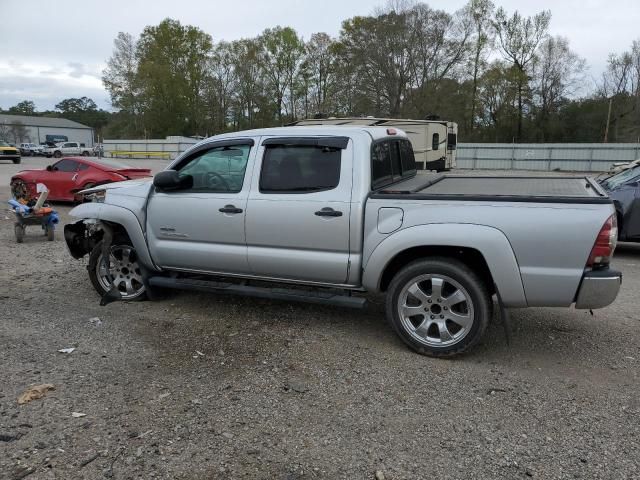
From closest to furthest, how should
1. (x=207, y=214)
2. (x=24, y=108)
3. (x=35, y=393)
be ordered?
(x=35, y=393) < (x=207, y=214) < (x=24, y=108)

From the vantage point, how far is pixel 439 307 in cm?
396

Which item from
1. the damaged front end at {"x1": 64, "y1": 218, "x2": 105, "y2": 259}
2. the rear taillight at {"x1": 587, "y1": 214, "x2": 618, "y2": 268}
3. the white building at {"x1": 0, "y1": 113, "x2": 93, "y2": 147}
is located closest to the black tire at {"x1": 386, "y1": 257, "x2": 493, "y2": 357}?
the rear taillight at {"x1": 587, "y1": 214, "x2": 618, "y2": 268}

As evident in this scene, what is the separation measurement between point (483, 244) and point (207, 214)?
8.13 ft

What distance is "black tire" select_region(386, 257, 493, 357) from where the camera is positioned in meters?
3.83

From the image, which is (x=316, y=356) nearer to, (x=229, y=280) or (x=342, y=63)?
(x=229, y=280)

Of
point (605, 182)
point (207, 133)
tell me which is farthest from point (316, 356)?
point (207, 133)

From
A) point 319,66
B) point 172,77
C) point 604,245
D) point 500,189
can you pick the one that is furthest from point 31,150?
point 604,245

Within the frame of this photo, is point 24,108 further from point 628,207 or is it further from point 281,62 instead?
point 628,207

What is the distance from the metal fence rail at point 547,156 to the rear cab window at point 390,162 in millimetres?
32058

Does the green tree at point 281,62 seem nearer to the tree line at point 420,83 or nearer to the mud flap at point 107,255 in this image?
the tree line at point 420,83

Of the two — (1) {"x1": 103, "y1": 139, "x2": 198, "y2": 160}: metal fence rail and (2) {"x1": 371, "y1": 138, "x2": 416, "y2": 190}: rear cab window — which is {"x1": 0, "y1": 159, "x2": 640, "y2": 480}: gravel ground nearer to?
(2) {"x1": 371, "y1": 138, "x2": 416, "y2": 190}: rear cab window

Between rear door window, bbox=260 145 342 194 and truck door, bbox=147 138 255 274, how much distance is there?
0.21 meters

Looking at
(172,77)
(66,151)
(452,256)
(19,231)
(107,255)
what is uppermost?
(172,77)

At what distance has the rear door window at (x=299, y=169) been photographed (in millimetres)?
4254
